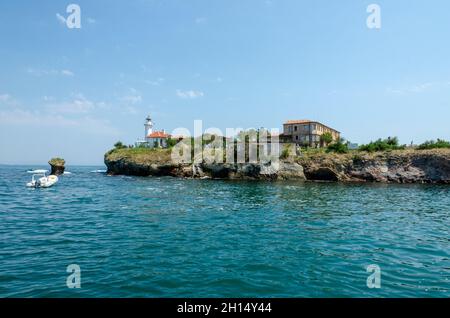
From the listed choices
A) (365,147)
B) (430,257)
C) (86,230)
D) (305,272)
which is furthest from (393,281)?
(365,147)

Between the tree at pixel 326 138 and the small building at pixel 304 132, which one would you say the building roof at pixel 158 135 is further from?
the tree at pixel 326 138

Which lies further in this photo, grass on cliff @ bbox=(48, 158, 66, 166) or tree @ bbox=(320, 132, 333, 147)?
tree @ bbox=(320, 132, 333, 147)

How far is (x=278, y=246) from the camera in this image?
54.9 ft

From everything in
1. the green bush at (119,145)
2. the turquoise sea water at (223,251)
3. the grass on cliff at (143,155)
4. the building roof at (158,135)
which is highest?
the building roof at (158,135)

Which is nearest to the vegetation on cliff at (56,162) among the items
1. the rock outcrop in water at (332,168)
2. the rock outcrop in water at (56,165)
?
the rock outcrop in water at (56,165)

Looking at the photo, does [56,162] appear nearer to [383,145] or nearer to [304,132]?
[304,132]

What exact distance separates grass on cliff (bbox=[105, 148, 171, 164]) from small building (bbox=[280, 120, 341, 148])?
36.2 meters

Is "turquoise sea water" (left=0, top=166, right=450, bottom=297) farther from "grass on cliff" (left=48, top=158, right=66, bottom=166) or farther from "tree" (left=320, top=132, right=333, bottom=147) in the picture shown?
"grass on cliff" (left=48, top=158, right=66, bottom=166)

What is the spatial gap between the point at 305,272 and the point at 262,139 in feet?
216

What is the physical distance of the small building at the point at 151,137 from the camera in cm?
12120

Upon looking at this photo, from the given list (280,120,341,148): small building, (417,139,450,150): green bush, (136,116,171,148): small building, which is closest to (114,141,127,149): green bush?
(136,116,171,148): small building

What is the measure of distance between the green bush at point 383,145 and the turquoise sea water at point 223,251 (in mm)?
48367

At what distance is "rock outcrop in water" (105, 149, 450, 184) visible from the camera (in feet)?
218
